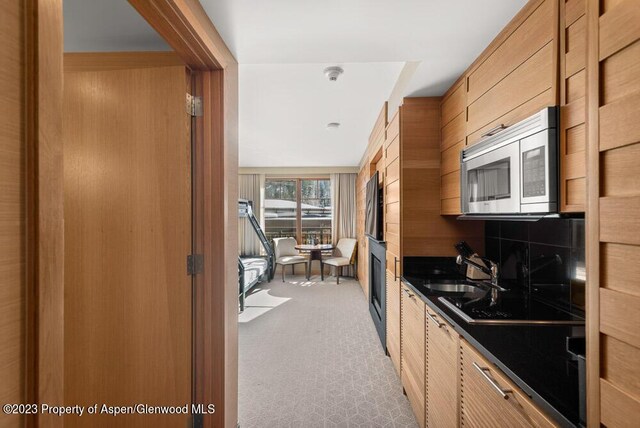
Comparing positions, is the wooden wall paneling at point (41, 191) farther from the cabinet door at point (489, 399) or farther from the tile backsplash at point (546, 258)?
the tile backsplash at point (546, 258)

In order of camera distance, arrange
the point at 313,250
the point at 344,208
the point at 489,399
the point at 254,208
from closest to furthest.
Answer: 1. the point at 489,399
2. the point at 313,250
3. the point at 344,208
4. the point at 254,208

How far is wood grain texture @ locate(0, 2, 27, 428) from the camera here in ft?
1.75

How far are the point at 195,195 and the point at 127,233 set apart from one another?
367mm

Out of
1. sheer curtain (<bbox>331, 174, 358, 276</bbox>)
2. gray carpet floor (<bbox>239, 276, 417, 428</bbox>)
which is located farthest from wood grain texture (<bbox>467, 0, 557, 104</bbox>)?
sheer curtain (<bbox>331, 174, 358, 276</bbox>)

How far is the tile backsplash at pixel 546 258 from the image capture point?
136cm

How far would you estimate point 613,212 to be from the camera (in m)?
0.55

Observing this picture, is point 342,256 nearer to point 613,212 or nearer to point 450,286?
point 450,286

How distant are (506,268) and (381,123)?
1.88m

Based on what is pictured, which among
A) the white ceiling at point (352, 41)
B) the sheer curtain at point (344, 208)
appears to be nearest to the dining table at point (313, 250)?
the sheer curtain at point (344, 208)

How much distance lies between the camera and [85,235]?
1.40 metres

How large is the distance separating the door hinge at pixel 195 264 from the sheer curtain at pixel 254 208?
5.19 m

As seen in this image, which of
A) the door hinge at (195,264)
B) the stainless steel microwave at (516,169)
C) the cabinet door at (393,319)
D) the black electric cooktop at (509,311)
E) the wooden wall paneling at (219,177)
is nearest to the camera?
the stainless steel microwave at (516,169)

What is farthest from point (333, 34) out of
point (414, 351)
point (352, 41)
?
point (414, 351)

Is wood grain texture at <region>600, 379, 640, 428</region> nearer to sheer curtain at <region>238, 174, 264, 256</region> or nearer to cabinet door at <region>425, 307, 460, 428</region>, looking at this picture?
cabinet door at <region>425, 307, 460, 428</region>
